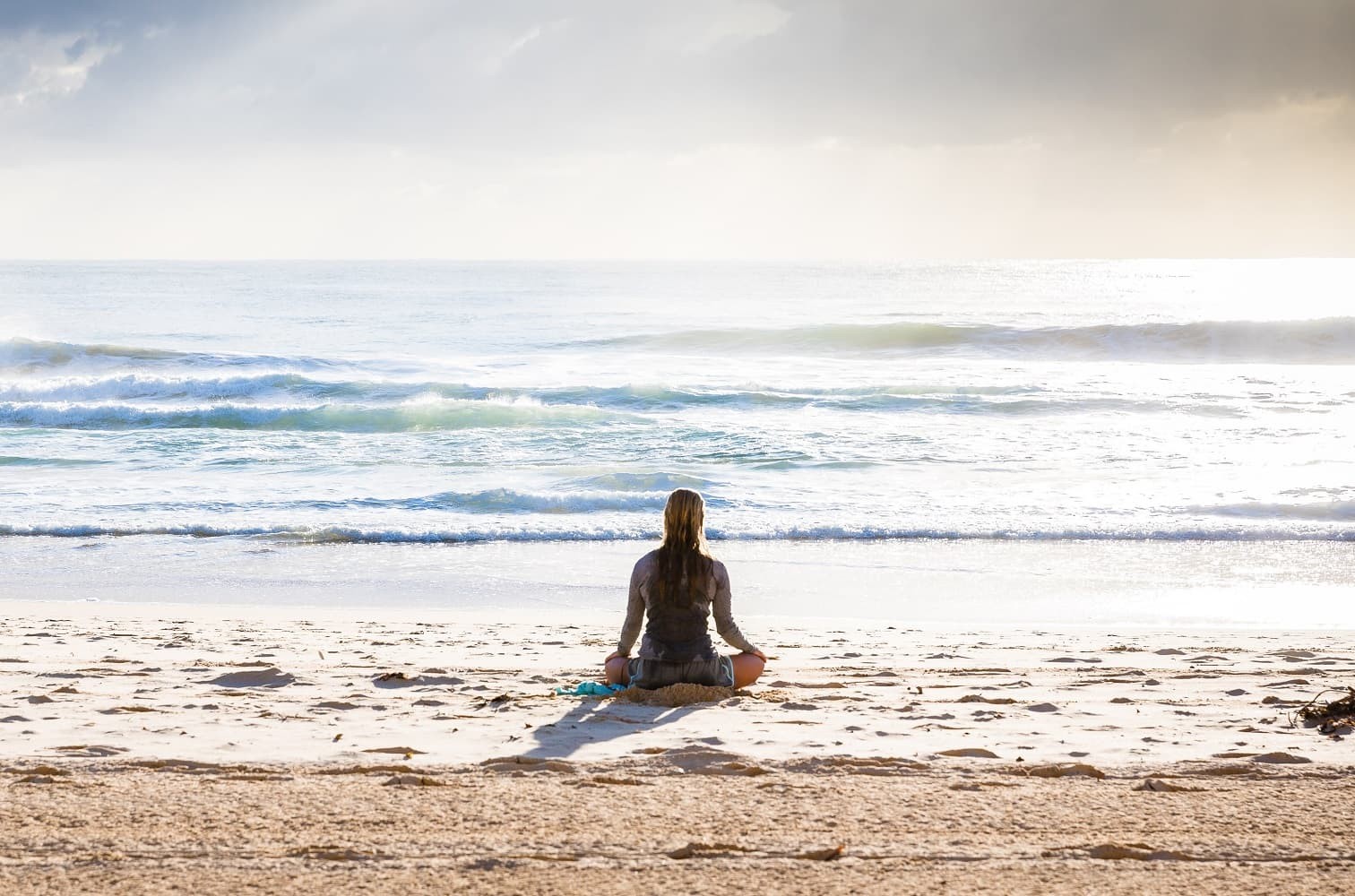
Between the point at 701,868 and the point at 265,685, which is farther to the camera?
the point at 265,685

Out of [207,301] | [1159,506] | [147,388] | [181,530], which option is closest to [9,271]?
[207,301]

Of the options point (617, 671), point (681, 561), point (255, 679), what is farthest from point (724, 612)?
point (255, 679)

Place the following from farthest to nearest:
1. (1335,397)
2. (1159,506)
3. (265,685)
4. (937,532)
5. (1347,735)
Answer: (1335,397)
(1159,506)
(937,532)
(265,685)
(1347,735)

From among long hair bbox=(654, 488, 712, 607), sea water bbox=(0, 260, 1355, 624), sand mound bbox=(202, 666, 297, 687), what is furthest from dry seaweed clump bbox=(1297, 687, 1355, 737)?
sand mound bbox=(202, 666, 297, 687)

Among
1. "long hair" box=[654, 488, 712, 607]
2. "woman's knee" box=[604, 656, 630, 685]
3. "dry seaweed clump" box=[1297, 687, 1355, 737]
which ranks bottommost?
"dry seaweed clump" box=[1297, 687, 1355, 737]

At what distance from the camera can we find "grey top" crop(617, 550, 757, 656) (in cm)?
538

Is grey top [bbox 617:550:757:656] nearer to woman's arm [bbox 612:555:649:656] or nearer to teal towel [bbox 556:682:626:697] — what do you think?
woman's arm [bbox 612:555:649:656]

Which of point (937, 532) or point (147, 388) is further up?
point (147, 388)

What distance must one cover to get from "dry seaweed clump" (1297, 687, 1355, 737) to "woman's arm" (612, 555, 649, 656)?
3.10 meters

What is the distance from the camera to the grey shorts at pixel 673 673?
5359mm

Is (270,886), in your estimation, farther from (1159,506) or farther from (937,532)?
(1159,506)

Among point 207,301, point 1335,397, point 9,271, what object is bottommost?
point 1335,397

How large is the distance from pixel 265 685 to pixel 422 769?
1971 millimetres

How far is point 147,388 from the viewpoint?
25047mm
